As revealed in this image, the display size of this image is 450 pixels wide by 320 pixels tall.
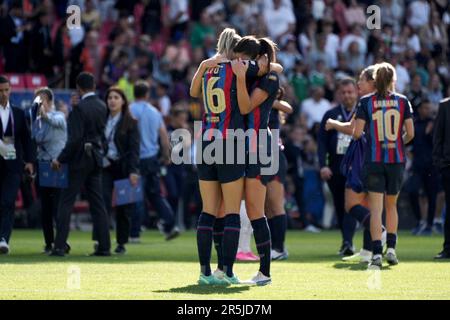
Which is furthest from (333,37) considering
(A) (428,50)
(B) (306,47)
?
(A) (428,50)

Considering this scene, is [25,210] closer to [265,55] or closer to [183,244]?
[183,244]

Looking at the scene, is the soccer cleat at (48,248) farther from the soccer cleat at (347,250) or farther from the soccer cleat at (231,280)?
the soccer cleat at (231,280)

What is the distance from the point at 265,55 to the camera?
1117 cm

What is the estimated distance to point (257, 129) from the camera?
11.2 meters

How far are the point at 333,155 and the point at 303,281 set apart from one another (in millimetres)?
4657

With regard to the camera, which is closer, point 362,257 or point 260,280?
point 260,280

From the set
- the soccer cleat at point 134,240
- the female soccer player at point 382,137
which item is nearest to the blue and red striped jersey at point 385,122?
the female soccer player at point 382,137

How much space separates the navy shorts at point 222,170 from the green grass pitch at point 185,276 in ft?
3.28

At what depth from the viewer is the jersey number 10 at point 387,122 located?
13.4 m

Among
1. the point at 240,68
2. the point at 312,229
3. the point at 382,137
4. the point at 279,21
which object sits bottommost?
the point at 312,229

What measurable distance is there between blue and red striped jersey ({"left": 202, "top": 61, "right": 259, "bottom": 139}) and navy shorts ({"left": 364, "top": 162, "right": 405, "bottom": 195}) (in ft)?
8.86

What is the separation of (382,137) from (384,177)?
1.45ft

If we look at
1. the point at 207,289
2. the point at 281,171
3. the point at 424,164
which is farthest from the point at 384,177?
the point at 424,164

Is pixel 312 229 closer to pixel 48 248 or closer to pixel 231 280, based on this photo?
pixel 48 248
